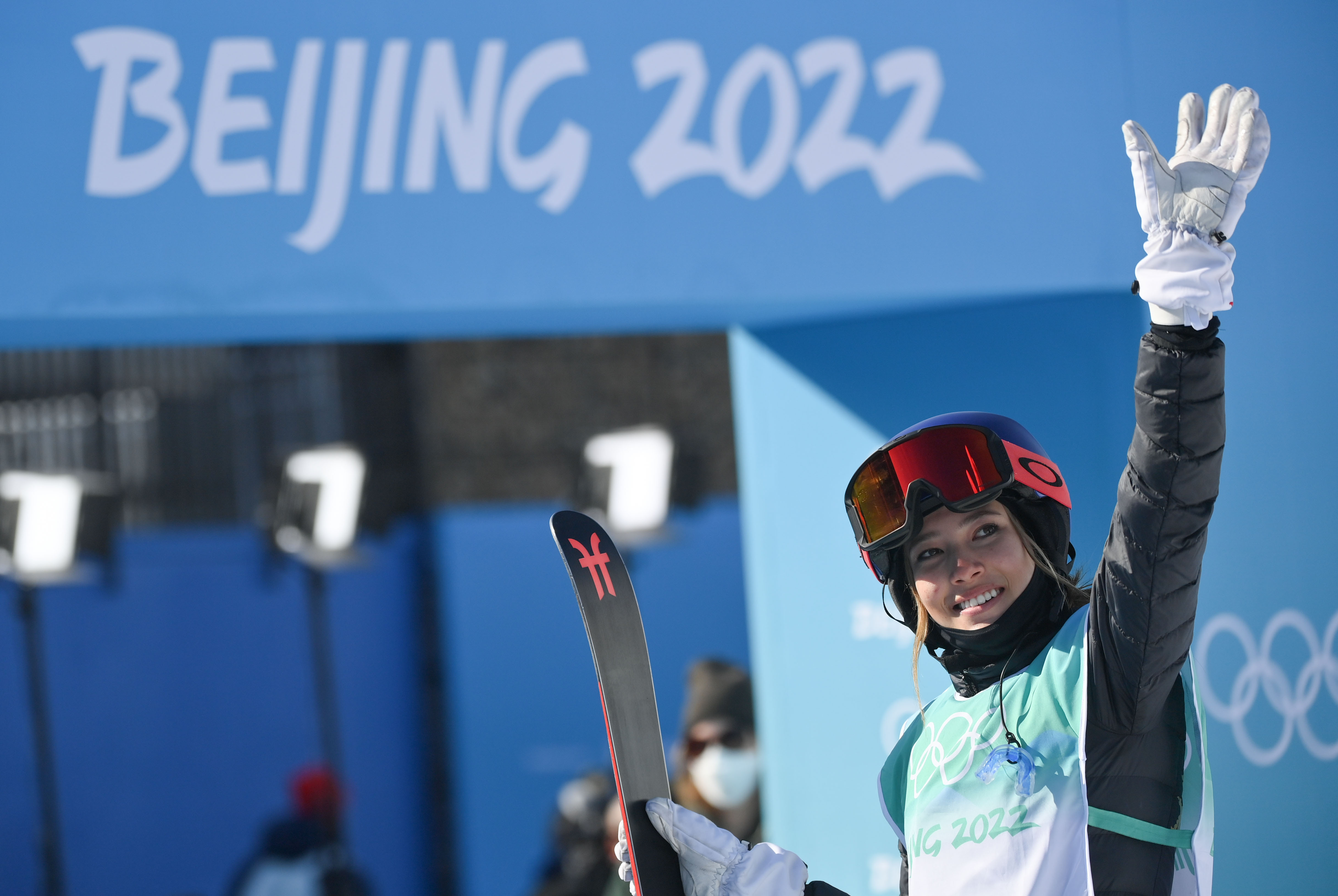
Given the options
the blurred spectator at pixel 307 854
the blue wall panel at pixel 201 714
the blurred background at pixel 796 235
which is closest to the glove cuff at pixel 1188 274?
the blurred background at pixel 796 235

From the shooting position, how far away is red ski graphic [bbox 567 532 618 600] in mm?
1885

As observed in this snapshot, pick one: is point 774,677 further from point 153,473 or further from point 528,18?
point 153,473

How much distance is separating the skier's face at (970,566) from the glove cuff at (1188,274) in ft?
1.35

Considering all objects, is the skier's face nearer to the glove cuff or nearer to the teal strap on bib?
the teal strap on bib

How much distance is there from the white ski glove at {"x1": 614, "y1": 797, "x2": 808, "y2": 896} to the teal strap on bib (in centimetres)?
38

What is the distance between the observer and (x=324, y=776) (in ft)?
24.7

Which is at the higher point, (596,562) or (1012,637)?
(596,562)

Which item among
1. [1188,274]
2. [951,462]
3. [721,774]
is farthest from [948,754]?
[721,774]

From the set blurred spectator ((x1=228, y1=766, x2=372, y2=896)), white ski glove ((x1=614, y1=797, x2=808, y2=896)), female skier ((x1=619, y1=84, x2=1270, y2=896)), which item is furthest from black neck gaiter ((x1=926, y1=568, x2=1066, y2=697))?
blurred spectator ((x1=228, y1=766, x2=372, y2=896))

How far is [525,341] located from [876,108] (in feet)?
21.7

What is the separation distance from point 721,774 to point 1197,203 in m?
3.98

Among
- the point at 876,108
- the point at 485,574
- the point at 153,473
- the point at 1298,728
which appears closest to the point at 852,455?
the point at 876,108

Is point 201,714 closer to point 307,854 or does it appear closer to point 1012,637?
point 307,854

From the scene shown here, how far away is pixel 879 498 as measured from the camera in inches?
73.4
